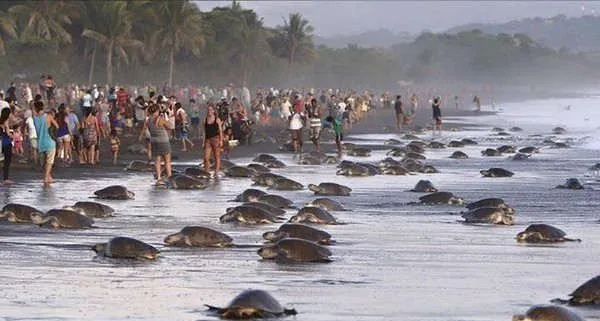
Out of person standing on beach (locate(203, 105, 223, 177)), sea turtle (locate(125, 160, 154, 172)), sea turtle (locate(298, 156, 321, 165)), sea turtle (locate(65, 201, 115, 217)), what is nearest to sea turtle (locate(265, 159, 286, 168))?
sea turtle (locate(298, 156, 321, 165))

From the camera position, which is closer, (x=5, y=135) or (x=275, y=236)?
(x=275, y=236)

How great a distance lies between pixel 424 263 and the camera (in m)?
13.7

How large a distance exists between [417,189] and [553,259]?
956 centimetres

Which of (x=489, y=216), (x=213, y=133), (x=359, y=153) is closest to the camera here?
(x=489, y=216)

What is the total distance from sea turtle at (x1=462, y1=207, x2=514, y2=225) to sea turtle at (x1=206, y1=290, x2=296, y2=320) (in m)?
8.43

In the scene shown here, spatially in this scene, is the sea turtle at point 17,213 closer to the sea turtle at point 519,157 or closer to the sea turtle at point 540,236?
the sea turtle at point 540,236

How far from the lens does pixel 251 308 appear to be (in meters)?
9.77

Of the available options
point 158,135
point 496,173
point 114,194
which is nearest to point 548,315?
point 114,194

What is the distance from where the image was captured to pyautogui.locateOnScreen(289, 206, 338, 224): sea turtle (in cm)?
1742

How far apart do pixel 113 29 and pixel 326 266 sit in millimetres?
65346

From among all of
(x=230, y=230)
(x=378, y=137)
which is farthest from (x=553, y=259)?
(x=378, y=137)

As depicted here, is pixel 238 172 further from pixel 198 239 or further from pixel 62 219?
pixel 198 239

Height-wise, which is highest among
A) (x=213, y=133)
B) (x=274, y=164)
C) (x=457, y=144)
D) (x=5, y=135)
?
(x=5, y=135)

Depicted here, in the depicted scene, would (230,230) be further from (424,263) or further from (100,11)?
(100,11)
